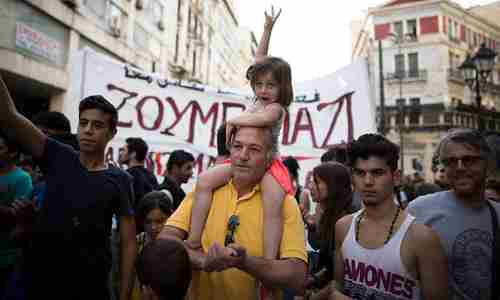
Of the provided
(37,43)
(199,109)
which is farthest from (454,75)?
(199,109)

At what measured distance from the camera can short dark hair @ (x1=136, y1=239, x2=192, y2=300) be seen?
1588 millimetres

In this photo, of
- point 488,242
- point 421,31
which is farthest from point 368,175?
point 421,31

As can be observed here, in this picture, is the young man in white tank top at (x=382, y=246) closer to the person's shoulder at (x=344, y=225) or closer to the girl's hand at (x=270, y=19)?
the person's shoulder at (x=344, y=225)

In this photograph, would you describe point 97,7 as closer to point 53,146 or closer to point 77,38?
point 77,38

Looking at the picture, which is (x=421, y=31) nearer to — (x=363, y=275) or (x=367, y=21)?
(x=367, y=21)

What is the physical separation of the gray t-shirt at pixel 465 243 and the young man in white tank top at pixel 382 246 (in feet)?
0.99

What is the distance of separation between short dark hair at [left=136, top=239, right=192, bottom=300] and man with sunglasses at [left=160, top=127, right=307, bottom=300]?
0.41 ft

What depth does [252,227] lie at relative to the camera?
1908 millimetres

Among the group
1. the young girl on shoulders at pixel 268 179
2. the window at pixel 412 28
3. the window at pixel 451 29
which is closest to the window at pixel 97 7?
the young girl on shoulders at pixel 268 179

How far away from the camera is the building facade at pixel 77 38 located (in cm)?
974

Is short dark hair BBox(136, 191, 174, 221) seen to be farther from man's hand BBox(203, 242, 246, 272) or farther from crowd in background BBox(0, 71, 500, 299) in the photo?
man's hand BBox(203, 242, 246, 272)

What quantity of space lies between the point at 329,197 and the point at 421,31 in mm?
42848

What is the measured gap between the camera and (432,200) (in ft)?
8.07

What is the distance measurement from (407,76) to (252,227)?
1676 inches
